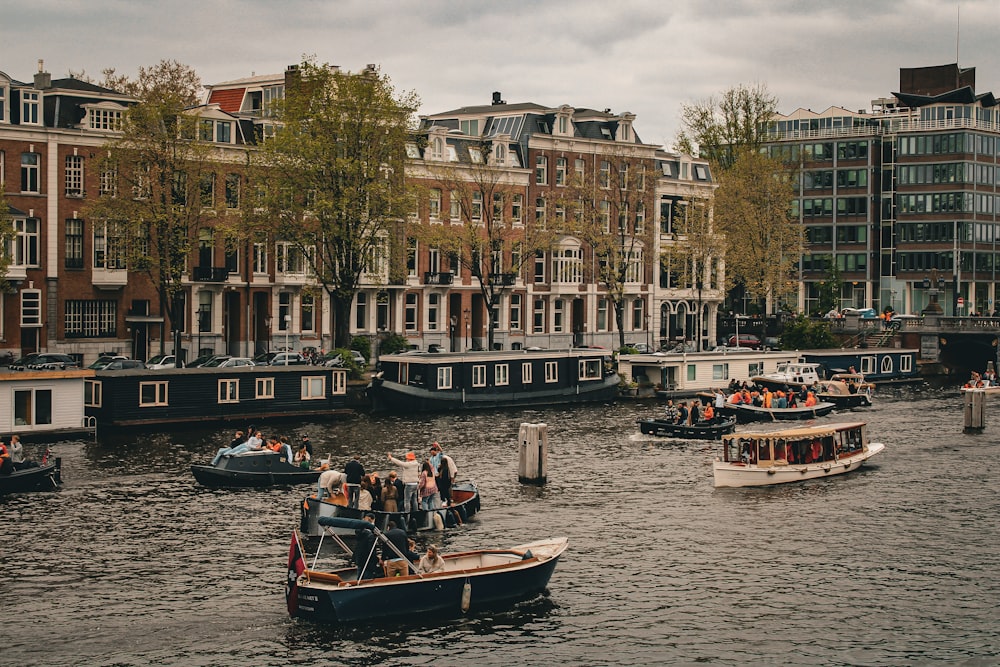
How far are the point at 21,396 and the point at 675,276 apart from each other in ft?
254

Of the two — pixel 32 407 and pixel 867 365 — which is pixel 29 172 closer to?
pixel 32 407

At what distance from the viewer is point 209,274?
9562cm

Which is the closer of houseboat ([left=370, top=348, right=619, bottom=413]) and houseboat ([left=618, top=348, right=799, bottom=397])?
houseboat ([left=370, top=348, right=619, bottom=413])

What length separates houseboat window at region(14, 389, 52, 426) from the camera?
2603 inches

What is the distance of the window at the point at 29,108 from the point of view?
87438 mm

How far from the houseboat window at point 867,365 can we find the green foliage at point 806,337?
6776 mm

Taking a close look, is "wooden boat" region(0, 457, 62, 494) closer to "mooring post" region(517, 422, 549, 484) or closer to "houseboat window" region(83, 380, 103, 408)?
"houseboat window" region(83, 380, 103, 408)

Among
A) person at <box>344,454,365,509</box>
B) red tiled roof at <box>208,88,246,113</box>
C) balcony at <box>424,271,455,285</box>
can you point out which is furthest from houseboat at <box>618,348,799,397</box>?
person at <box>344,454,365,509</box>

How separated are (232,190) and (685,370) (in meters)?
36.1

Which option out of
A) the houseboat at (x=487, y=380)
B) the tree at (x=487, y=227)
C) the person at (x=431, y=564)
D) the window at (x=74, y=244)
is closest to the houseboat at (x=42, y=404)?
the houseboat at (x=487, y=380)

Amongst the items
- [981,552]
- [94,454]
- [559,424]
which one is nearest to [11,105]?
[94,454]

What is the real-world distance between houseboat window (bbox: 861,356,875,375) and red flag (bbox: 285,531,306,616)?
85139 millimetres

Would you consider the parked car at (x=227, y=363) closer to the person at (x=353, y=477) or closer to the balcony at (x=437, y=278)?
the balcony at (x=437, y=278)

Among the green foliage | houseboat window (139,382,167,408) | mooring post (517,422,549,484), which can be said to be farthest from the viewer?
the green foliage
